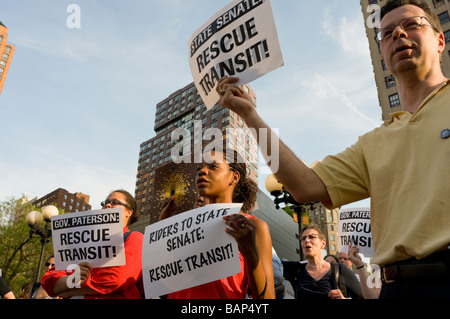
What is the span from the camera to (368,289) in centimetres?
468

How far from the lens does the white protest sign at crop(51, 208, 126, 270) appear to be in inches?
135

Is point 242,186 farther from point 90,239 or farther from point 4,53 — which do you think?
point 4,53

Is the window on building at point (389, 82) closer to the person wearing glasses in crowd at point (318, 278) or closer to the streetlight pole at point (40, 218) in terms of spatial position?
the streetlight pole at point (40, 218)

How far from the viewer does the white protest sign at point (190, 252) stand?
241 centimetres

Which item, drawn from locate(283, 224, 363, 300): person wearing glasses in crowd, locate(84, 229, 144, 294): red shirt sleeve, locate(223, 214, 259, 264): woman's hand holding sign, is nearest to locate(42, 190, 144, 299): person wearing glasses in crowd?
locate(84, 229, 144, 294): red shirt sleeve

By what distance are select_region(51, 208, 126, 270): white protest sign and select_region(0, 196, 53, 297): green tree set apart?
112ft

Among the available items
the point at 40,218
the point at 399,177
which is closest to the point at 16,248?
the point at 40,218

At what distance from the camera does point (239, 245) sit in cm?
234

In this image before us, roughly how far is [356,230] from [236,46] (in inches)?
143

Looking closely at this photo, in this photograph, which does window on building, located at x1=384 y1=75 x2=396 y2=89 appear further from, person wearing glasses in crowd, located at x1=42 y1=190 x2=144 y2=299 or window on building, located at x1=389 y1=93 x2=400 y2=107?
person wearing glasses in crowd, located at x1=42 y1=190 x2=144 y2=299

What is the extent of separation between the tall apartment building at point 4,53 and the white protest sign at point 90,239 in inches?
4780

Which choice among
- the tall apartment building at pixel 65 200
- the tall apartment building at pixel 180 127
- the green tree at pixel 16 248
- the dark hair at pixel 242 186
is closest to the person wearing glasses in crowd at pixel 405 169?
the dark hair at pixel 242 186
